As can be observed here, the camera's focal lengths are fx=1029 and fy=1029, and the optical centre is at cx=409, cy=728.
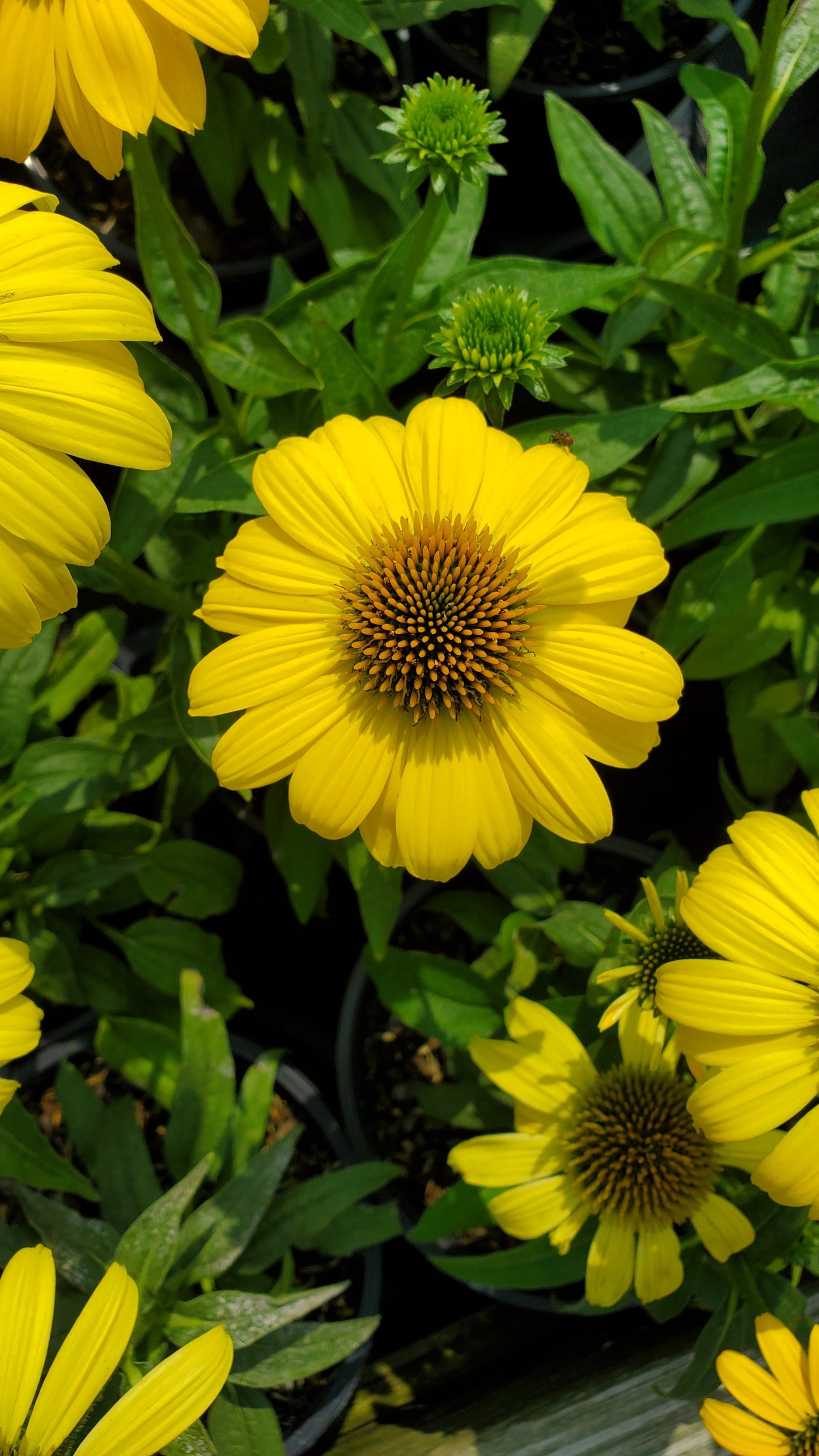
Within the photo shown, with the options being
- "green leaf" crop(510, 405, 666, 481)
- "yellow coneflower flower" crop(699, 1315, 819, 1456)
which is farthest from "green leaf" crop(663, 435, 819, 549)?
"yellow coneflower flower" crop(699, 1315, 819, 1456)

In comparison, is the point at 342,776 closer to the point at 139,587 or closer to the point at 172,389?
the point at 139,587

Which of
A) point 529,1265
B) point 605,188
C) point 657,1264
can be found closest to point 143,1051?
point 529,1265

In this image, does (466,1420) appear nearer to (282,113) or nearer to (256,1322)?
(256,1322)

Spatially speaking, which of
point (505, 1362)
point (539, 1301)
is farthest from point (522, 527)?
point (505, 1362)

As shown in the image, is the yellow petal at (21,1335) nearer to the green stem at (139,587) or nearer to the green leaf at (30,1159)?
the green leaf at (30,1159)

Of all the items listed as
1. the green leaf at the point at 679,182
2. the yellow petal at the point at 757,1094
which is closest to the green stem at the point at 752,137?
the green leaf at the point at 679,182
